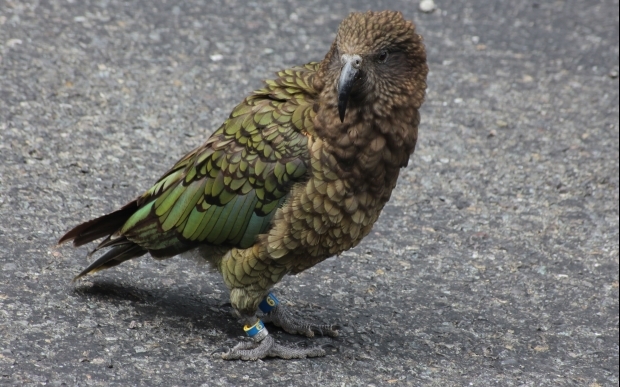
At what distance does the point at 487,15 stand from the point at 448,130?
206 centimetres

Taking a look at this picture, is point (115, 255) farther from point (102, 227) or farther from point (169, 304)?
point (169, 304)

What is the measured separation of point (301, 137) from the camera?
396 centimetres

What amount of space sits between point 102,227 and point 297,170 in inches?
46.9

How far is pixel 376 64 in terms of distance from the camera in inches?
151

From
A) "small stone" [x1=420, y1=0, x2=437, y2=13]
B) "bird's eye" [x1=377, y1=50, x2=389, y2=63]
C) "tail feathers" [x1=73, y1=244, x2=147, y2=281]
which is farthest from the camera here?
"small stone" [x1=420, y1=0, x2=437, y2=13]

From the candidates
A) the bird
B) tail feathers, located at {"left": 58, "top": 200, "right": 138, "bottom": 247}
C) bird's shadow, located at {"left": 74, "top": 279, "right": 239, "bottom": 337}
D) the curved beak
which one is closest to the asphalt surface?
bird's shadow, located at {"left": 74, "top": 279, "right": 239, "bottom": 337}

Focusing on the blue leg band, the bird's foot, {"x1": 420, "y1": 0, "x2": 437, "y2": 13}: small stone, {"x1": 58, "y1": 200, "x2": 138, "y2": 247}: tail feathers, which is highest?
{"x1": 420, "y1": 0, "x2": 437, "y2": 13}: small stone

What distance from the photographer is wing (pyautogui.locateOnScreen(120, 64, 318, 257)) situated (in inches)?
157

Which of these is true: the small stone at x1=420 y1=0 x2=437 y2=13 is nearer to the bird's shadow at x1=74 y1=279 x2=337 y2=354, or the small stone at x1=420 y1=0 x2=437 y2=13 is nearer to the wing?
the wing

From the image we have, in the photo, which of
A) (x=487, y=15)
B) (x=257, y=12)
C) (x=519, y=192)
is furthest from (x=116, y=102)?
(x=487, y=15)

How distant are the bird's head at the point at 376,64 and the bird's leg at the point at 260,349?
125 centimetres

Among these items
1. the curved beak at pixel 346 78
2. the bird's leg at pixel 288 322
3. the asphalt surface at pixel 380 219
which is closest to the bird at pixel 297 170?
the curved beak at pixel 346 78

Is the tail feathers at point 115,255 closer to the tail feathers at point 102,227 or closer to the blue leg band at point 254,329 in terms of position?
the tail feathers at point 102,227

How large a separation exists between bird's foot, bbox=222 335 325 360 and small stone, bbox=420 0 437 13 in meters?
4.72
